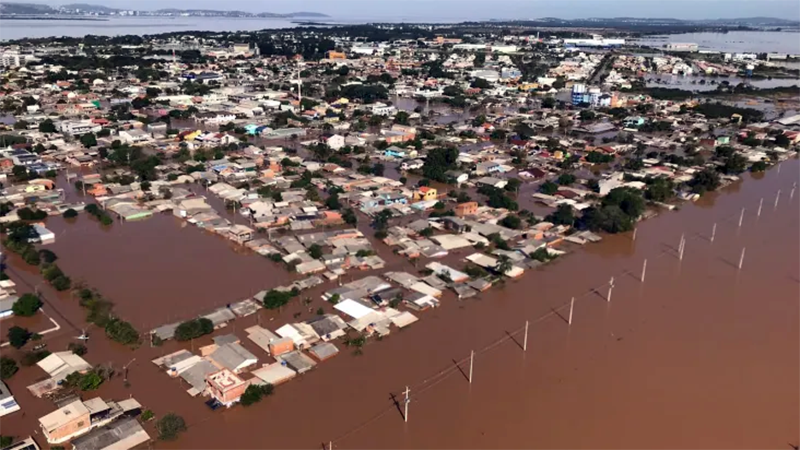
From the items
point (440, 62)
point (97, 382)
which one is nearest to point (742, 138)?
point (97, 382)

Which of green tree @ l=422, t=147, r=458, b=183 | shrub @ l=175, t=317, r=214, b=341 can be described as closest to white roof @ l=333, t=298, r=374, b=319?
shrub @ l=175, t=317, r=214, b=341

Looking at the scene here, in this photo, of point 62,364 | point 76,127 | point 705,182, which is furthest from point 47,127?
point 705,182

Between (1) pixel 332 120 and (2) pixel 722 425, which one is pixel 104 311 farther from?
(1) pixel 332 120

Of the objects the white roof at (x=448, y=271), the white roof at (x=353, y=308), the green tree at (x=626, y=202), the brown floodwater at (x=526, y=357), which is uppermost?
the green tree at (x=626, y=202)

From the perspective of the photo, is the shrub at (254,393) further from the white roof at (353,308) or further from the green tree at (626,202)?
the green tree at (626,202)

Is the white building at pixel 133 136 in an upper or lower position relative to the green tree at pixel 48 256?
upper

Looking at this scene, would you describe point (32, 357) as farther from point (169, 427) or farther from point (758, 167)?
point (758, 167)

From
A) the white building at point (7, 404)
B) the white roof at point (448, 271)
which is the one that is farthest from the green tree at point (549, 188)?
the white building at point (7, 404)

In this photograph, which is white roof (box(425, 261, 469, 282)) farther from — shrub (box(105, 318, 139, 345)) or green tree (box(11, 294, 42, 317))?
green tree (box(11, 294, 42, 317))
